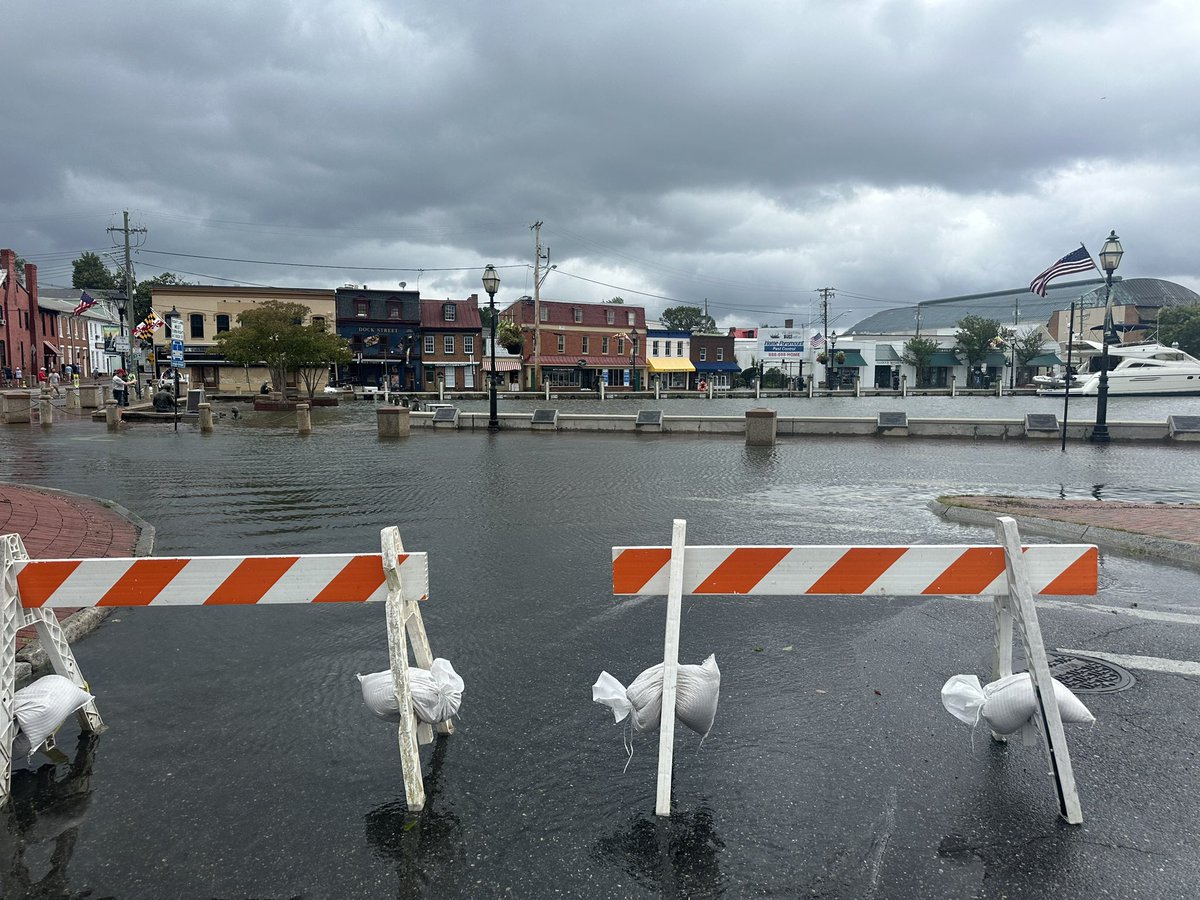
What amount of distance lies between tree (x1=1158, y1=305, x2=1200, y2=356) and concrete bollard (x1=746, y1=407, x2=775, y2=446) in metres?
96.2

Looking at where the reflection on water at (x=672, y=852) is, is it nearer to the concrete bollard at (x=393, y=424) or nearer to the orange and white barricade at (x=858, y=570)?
the orange and white barricade at (x=858, y=570)

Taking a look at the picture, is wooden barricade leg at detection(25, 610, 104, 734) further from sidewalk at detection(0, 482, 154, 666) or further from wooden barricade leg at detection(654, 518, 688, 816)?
wooden barricade leg at detection(654, 518, 688, 816)

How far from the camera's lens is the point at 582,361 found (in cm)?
7550

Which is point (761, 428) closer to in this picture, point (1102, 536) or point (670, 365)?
point (1102, 536)

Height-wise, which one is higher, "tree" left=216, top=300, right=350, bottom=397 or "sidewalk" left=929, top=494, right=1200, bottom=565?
"tree" left=216, top=300, right=350, bottom=397

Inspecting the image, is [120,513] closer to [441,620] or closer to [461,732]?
[441,620]

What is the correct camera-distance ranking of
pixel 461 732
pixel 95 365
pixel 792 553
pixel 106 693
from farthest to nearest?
1. pixel 95 365
2. pixel 106 693
3. pixel 461 732
4. pixel 792 553

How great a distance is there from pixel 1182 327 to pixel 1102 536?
108716mm

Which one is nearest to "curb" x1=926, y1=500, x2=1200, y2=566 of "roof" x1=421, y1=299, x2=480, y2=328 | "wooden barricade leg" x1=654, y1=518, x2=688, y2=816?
"wooden barricade leg" x1=654, y1=518, x2=688, y2=816

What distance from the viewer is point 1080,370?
72375mm

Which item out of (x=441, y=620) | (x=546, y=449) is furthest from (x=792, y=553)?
(x=546, y=449)

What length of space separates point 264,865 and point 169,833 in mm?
526

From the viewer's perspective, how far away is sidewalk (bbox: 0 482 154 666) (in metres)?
7.29

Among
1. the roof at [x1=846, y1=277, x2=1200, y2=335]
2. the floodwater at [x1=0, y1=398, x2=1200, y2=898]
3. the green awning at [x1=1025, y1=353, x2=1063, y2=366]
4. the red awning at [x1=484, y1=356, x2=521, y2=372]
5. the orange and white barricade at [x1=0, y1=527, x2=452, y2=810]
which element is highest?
the roof at [x1=846, y1=277, x2=1200, y2=335]
